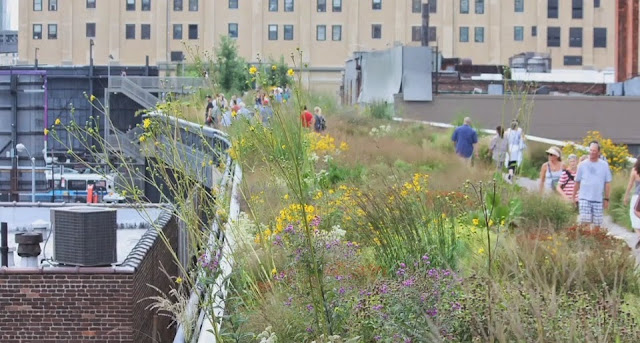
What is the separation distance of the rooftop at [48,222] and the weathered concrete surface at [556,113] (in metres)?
17.7

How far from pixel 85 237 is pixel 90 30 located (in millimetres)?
74011

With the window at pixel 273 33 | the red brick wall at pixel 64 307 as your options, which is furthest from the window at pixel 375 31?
the red brick wall at pixel 64 307

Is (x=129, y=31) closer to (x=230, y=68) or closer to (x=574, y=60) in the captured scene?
(x=230, y=68)

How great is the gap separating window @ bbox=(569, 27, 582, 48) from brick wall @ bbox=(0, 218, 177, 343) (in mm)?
78708

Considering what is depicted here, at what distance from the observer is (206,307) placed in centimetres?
810

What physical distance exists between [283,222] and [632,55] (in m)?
45.3

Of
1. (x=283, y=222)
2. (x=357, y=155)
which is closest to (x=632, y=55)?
(x=357, y=155)

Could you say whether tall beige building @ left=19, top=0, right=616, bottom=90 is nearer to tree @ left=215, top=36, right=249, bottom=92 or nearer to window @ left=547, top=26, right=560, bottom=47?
window @ left=547, top=26, right=560, bottom=47

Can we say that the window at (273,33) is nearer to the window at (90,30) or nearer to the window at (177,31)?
the window at (177,31)

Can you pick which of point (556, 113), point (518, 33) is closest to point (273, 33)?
point (518, 33)

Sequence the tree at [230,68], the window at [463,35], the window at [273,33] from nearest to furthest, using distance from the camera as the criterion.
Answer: the tree at [230,68] → the window at [273,33] → the window at [463,35]

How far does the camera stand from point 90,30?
9088 cm

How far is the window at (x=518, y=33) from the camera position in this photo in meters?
92.9

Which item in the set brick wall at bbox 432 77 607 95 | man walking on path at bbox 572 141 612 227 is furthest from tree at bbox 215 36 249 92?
man walking on path at bbox 572 141 612 227
